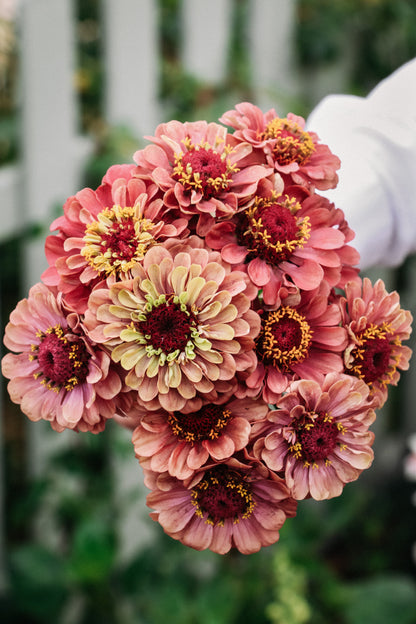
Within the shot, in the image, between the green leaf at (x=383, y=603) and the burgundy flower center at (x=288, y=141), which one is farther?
the green leaf at (x=383, y=603)

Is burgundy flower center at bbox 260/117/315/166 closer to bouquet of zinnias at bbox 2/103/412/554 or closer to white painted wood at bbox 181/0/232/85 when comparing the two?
bouquet of zinnias at bbox 2/103/412/554

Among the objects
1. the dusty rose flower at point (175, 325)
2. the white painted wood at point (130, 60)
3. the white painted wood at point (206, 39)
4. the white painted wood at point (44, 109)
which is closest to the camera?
the dusty rose flower at point (175, 325)

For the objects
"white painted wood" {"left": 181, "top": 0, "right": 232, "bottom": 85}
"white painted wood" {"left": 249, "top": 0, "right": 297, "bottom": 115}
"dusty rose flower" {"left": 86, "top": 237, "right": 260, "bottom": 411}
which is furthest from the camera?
"white painted wood" {"left": 249, "top": 0, "right": 297, "bottom": 115}

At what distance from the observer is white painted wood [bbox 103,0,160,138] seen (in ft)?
4.35

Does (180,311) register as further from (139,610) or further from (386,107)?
(139,610)

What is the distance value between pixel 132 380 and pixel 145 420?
3 cm

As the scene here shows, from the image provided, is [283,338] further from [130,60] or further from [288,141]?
[130,60]

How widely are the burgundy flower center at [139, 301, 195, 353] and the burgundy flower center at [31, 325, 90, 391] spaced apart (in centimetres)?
5

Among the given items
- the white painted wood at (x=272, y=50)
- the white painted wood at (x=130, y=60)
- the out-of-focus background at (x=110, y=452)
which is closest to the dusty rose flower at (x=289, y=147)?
the out-of-focus background at (x=110, y=452)

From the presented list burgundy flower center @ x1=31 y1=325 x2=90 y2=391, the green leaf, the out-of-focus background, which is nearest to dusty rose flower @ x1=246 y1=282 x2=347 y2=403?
burgundy flower center @ x1=31 y1=325 x2=90 y2=391

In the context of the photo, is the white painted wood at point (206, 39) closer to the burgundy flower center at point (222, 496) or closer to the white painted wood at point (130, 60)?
the white painted wood at point (130, 60)

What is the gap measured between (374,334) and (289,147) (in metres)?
0.14

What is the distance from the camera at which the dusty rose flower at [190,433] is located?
0.35 metres

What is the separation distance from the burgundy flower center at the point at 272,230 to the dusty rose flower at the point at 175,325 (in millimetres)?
33
